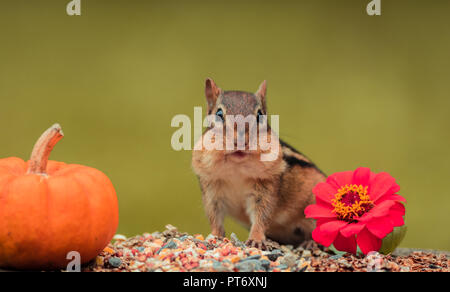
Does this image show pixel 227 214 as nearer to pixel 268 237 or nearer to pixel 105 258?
pixel 268 237

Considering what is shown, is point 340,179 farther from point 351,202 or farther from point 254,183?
point 254,183

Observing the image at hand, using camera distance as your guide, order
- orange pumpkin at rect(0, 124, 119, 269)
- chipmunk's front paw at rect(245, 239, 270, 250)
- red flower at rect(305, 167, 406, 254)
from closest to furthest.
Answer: orange pumpkin at rect(0, 124, 119, 269) < red flower at rect(305, 167, 406, 254) < chipmunk's front paw at rect(245, 239, 270, 250)

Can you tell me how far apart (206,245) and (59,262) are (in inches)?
22.9

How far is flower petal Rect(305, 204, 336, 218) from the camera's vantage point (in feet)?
6.73

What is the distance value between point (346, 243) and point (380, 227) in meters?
0.17

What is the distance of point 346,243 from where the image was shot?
204 centimetres

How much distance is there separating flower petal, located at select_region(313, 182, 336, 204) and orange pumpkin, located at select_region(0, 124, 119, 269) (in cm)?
84

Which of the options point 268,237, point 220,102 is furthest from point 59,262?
point 268,237

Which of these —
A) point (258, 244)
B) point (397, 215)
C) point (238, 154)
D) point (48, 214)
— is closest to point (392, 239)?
point (397, 215)

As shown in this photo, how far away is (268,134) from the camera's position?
89.9 inches

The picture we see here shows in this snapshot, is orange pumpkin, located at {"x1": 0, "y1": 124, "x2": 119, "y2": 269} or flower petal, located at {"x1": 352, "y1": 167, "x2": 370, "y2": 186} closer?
orange pumpkin, located at {"x1": 0, "y1": 124, "x2": 119, "y2": 269}

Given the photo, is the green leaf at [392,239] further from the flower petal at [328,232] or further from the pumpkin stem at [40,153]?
the pumpkin stem at [40,153]

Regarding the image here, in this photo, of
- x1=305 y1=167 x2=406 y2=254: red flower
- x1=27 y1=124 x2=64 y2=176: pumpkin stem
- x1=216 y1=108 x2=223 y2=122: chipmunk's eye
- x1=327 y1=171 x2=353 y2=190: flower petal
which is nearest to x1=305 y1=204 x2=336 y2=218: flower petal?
x1=305 y1=167 x2=406 y2=254: red flower

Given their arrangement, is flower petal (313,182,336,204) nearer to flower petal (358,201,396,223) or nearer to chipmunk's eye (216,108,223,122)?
→ flower petal (358,201,396,223)
